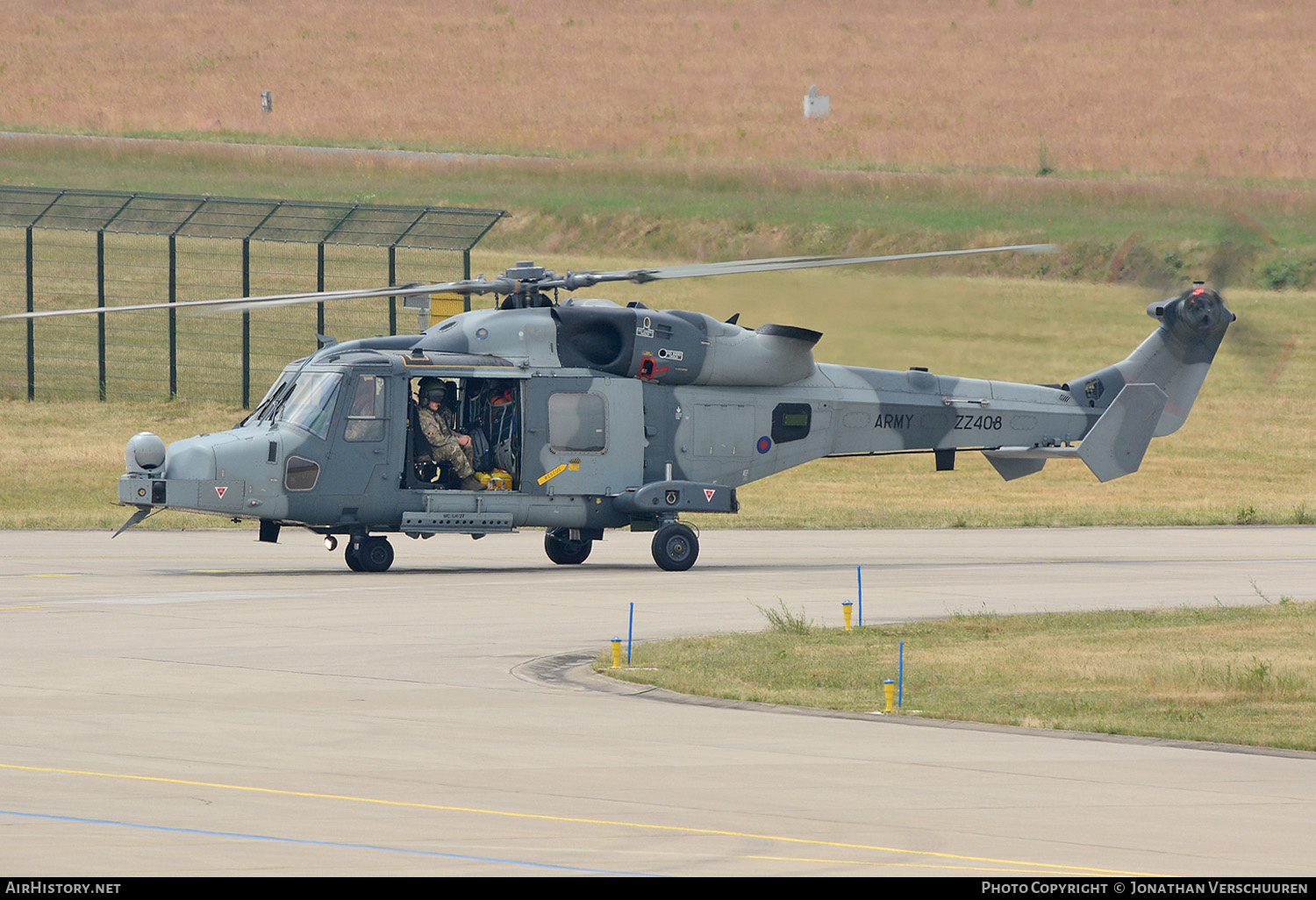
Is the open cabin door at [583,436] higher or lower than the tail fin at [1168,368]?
lower

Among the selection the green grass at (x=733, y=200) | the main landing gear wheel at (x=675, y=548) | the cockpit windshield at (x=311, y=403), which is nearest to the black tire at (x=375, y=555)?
the cockpit windshield at (x=311, y=403)

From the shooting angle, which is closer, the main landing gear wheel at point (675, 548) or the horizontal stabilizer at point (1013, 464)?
the main landing gear wheel at point (675, 548)

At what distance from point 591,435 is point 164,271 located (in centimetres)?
3467

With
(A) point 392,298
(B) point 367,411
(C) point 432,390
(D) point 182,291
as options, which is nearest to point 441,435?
(C) point 432,390

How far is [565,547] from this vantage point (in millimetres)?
27016

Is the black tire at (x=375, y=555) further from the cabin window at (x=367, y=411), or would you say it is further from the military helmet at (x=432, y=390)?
the military helmet at (x=432, y=390)

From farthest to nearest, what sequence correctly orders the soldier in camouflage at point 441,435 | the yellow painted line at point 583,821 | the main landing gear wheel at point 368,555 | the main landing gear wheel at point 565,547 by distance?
1. the main landing gear wheel at point 565,547
2. the main landing gear wheel at point 368,555
3. the soldier in camouflage at point 441,435
4. the yellow painted line at point 583,821

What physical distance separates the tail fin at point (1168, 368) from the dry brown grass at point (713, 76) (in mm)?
32475

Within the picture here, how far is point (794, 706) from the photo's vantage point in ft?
49.0

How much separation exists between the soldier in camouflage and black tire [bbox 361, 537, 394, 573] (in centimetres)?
137

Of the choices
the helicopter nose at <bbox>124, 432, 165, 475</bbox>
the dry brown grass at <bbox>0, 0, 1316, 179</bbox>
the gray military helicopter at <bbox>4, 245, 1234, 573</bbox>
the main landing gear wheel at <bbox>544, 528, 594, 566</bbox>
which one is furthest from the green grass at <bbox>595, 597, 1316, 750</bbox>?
the dry brown grass at <bbox>0, 0, 1316, 179</bbox>

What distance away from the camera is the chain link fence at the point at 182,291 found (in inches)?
1950

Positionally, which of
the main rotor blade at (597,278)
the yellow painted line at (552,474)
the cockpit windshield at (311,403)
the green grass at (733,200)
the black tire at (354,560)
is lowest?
the black tire at (354,560)

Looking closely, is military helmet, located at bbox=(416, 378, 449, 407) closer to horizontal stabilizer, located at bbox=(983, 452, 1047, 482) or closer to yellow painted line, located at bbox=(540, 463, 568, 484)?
yellow painted line, located at bbox=(540, 463, 568, 484)
